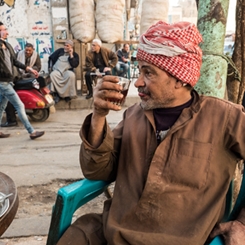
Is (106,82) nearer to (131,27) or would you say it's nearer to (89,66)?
(89,66)

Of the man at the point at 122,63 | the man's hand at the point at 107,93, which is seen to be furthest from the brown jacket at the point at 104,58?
the man's hand at the point at 107,93

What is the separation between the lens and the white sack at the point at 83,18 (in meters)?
7.10

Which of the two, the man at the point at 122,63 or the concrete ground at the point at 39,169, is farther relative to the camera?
the man at the point at 122,63

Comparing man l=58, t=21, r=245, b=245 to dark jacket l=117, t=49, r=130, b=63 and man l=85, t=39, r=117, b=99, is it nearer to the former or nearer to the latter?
man l=85, t=39, r=117, b=99

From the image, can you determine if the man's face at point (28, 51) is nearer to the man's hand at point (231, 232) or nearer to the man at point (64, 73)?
the man at point (64, 73)

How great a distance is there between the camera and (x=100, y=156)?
160cm

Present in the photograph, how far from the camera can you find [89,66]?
7785 mm

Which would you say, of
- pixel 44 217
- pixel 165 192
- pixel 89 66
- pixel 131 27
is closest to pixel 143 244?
pixel 165 192

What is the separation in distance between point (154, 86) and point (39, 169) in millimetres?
2932

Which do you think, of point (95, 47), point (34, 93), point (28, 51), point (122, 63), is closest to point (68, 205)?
point (34, 93)

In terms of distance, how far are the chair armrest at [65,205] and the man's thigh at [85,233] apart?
55mm

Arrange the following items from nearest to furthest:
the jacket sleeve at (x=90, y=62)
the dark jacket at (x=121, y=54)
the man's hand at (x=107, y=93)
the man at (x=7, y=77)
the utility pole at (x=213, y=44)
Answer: the man's hand at (x=107, y=93) → the utility pole at (x=213, y=44) → the man at (x=7, y=77) → the jacket sleeve at (x=90, y=62) → the dark jacket at (x=121, y=54)

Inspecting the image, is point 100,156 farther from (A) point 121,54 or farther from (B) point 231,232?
(A) point 121,54

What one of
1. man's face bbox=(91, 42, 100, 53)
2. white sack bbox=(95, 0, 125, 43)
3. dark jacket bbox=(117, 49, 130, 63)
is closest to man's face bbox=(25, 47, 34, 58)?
man's face bbox=(91, 42, 100, 53)
